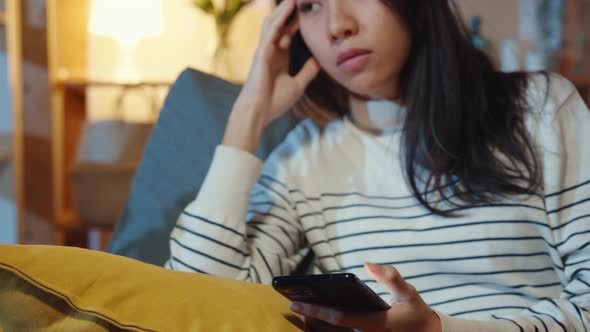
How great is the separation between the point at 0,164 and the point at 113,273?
208 centimetres

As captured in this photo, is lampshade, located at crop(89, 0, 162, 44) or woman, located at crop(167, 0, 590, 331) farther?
lampshade, located at crop(89, 0, 162, 44)

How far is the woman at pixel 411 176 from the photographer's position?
963mm

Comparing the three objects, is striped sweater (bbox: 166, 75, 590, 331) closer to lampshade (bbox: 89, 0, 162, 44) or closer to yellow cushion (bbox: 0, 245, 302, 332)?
yellow cushion (bbox: 0, 245, 302, 332)

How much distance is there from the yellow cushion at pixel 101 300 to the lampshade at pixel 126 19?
2.43 m

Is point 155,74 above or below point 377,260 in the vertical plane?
below

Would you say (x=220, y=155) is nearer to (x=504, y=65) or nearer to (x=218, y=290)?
(x=218, y=290)

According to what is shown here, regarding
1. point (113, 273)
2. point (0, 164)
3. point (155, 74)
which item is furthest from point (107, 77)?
point (113, 273)

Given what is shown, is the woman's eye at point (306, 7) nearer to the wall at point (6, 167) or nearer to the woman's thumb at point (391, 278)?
the woman's thumb at point (391, 278)

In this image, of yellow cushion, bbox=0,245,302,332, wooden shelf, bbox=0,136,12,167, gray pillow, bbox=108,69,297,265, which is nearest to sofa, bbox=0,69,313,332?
yellow cushion, bbox=0,245,302,332

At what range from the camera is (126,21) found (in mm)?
3037

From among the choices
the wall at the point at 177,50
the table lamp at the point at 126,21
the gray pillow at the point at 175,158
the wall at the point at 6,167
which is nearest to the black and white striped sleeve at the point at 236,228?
the gray pillow at the point at 175,158

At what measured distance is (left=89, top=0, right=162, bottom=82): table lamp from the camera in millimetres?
2965

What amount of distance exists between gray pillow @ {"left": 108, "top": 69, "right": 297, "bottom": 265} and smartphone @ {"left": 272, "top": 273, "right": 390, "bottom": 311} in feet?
1.82

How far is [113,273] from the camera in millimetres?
691
